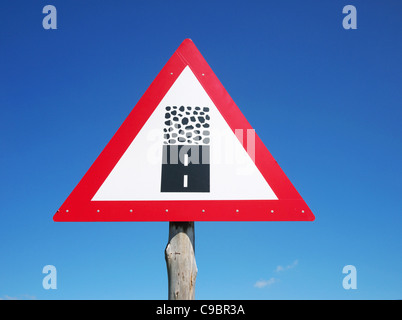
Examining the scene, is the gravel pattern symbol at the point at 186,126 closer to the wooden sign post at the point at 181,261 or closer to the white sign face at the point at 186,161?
the white sign face at the point at 186,161

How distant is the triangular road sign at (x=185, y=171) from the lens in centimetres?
209

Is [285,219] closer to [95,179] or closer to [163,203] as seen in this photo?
[163,203]

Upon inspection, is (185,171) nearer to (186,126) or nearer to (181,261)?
(186,126)

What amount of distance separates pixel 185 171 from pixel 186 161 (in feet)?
0.19

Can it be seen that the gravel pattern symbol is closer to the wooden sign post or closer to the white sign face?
the white sign face

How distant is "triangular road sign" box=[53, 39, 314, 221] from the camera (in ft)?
6.86

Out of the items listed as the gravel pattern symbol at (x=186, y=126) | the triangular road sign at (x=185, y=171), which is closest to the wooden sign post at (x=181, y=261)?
the triangular road sign at (x=185, y=171)

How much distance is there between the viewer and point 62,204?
7.00ft

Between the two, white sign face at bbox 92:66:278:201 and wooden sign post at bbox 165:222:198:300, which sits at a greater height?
white sign face at bbox 92:66:278:201

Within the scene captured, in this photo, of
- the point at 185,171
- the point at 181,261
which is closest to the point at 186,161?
the point at 185,171

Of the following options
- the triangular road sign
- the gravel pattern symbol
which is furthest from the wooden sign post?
the gravel pattern symbol
